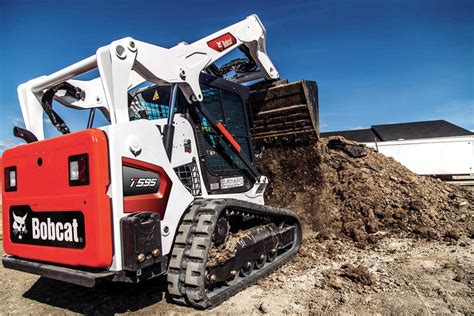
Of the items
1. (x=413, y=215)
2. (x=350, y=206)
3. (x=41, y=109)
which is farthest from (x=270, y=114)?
(x=41, y=109)

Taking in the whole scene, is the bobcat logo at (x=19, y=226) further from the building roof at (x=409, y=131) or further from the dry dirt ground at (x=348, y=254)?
the building roof at (x=409, y=131)

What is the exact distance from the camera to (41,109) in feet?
13.3

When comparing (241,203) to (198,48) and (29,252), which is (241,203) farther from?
(29,252)

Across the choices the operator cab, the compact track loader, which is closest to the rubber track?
the compact track loader

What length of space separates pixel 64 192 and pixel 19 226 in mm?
938

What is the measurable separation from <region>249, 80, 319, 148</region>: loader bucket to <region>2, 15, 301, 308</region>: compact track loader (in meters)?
1.34

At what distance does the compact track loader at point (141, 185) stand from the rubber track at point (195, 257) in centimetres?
1

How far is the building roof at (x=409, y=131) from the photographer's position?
2172 centimetres

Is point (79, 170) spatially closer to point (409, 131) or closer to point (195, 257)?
point (195, 257)

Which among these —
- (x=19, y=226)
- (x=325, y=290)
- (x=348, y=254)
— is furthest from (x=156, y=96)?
(x=348, y=254)

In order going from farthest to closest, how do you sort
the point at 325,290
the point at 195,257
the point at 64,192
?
the point at 325,290 < the point at 195,257 < the point at 64,192

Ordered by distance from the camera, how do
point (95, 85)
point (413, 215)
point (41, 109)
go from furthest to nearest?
1. point (413, 215)
2. point (95, 85)
3. point (41, 109)

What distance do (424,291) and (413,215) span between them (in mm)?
2630

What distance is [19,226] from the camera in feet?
11.7
